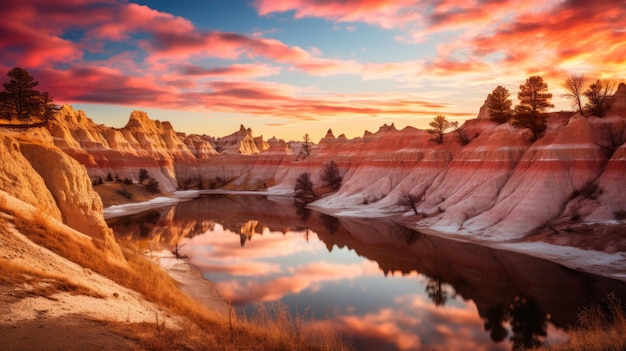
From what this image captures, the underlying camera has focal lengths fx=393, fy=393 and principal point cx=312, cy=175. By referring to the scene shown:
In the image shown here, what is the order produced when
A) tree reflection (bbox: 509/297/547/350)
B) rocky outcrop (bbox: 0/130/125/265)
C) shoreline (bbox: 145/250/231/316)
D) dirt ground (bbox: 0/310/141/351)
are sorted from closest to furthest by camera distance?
dirt ground (bbox: 0/310/141/351) < rocky outcrop (bbox: 0/130/125/265) < tree reflection (bbox: 509/297/547/350) < shoreline (bbox: 145/250/231/316)

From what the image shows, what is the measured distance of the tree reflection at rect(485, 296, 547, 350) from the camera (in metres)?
18.2

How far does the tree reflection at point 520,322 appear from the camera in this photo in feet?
59.7

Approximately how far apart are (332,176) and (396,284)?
61.8 meters

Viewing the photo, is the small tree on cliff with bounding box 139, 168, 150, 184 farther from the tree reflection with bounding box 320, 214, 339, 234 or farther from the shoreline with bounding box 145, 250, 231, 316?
the shoreline with bounding box 145, 250, 231, 316

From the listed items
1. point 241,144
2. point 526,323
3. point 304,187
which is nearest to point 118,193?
point 304,187

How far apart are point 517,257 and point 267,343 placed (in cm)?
2819

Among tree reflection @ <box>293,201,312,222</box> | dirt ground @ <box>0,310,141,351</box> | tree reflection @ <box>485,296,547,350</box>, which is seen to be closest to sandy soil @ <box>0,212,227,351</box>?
dirt ground @ <box>0,310,141,351</box>

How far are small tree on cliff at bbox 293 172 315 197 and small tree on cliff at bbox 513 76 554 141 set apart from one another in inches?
1870

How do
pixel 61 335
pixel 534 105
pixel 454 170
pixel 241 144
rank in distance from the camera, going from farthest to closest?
pixel 241 144, pixel 454 170, pixel 534 105, pixel 61 335

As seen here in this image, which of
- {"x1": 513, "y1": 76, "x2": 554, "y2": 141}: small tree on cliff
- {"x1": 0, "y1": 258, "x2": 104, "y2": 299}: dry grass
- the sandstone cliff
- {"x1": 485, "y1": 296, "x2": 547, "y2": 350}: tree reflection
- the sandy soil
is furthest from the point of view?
{"x1": 513, "y1": 76, "x2": 554, "y2": 141}: small tree on cliff

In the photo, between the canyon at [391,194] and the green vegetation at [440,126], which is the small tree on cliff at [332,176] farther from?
the green vegetation at [440,126]

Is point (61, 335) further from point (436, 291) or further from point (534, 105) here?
point (534, 105)

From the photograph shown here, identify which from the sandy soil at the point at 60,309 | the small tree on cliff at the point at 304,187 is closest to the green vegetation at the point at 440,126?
the small tree on cliff at the point at 304,187

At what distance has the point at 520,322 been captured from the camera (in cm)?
2019
